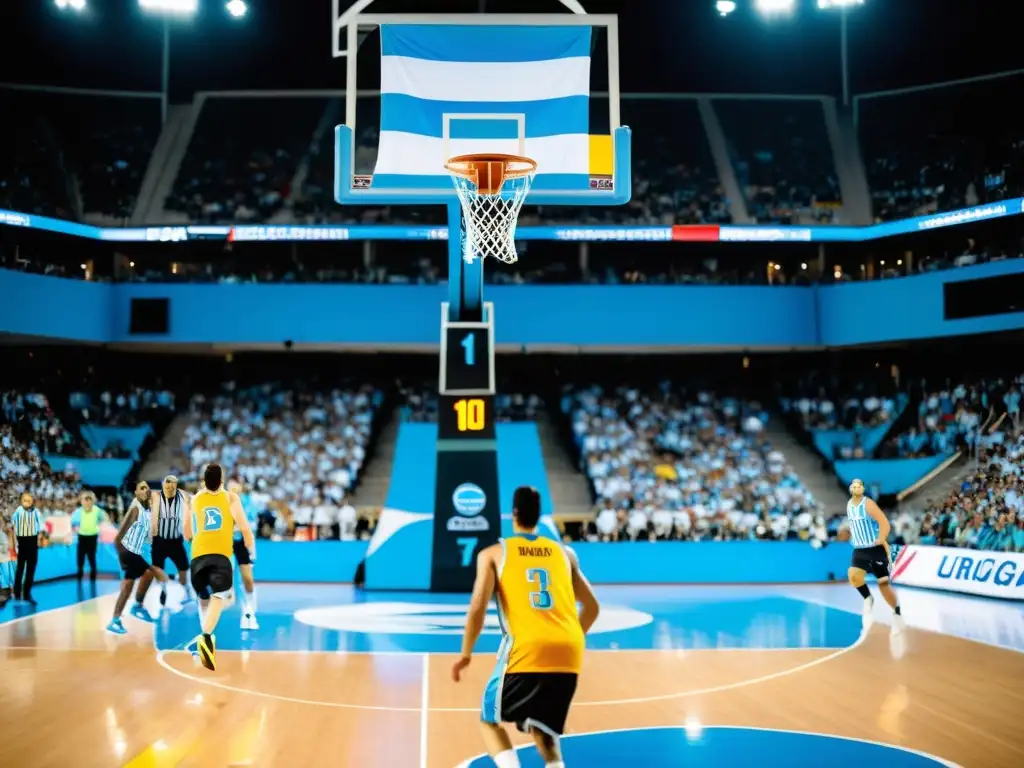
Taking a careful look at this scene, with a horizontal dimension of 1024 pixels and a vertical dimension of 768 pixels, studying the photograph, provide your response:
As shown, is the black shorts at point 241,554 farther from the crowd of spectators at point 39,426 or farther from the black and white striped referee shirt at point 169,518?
the crowd of spectators at point 39,426

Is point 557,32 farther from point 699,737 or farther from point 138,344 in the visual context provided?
point 138,344

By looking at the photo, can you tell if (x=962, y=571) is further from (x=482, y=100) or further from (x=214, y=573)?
(x=214, y=573)

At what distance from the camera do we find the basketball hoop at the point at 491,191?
12086 mm

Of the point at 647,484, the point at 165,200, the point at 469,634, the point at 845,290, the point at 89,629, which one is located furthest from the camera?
the point at 165,200

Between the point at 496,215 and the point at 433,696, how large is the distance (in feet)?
21.7

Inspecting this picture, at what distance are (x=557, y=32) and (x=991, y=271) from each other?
13481 mm

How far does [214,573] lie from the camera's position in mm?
9758

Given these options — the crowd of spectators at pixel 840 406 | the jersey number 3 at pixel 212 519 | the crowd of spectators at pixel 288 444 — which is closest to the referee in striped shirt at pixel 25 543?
the crowd of spectators at pixel 288 444

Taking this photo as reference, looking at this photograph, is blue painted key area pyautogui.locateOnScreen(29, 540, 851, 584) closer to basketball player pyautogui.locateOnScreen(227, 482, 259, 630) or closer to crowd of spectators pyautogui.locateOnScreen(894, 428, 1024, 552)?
crowd of spectators pyautogui.locateOnScreen(894, 428, 1024, 552)

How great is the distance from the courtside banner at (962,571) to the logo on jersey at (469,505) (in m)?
7.94

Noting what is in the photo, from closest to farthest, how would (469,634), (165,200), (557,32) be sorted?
(469,634) → (557,32) → (165,200)

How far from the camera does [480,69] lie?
13.7 m

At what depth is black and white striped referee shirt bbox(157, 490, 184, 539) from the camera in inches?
489

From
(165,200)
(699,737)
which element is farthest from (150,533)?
(165,200)
